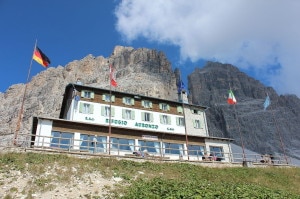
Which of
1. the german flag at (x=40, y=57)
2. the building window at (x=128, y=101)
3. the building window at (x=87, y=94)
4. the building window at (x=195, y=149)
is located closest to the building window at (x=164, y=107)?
the building window at (x=128, y=101)

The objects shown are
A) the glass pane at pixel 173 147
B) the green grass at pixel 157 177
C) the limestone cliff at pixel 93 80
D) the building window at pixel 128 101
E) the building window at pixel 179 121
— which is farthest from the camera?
the limestone cliff at pixel 93 80

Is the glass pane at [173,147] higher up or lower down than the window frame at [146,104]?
lower down

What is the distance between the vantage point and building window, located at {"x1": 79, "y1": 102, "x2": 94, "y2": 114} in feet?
133

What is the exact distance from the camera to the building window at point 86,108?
40438 millimetres

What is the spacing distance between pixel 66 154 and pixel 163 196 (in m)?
10.9

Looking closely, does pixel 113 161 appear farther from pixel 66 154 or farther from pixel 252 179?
pixel 252 179

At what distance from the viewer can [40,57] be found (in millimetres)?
32219

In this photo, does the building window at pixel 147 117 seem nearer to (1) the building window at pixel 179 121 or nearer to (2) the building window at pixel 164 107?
(2) the building window at pixel 164 107

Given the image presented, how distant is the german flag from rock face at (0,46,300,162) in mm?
98083

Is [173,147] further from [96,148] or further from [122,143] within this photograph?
[96,148]

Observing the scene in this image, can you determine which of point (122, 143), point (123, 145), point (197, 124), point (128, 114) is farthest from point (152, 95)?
point (123, 145)

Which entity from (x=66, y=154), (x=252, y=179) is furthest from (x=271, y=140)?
(x=66, y=154)

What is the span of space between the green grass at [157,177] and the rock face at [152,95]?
351 ft

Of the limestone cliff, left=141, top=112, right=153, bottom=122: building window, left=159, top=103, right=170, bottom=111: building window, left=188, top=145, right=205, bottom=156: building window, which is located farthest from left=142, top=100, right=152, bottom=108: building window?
the limestone cliff
